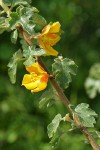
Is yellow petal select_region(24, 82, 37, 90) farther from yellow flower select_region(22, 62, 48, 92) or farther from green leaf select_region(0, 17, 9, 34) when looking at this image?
green leaf select_region(0, 17, 9, 34)

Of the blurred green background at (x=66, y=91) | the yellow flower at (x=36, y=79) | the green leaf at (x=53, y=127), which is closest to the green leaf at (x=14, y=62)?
the yellow flower at (x=36, y=79)

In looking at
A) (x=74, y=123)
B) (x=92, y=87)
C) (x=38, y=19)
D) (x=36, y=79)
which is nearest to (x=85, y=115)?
(x=74, y=123)

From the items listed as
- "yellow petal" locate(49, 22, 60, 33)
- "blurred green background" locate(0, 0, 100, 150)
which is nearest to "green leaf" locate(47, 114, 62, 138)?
"yellow petal" locate(49, 22, 60, 33)

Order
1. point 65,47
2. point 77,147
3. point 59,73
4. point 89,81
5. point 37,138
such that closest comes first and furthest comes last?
1. point 59,73
2. point 89,81
3. point 77,147
4. point 37,138
5. point 65,47

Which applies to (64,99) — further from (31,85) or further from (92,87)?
(92,87)

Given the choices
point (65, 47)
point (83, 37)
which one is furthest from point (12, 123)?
point (83, 37)

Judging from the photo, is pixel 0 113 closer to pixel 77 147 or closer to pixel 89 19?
pixel 77 147

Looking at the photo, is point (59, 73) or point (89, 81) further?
point (89, 81)

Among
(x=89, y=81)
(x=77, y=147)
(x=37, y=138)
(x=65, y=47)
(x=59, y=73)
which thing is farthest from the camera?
(x=65, y=47)
